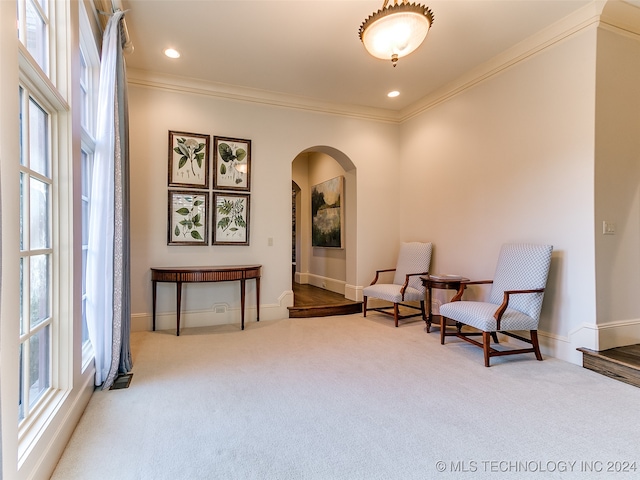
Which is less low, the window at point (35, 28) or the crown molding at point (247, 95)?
the crown molding at point (247, 95)

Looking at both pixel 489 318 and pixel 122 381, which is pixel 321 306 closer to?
pixel 489 318

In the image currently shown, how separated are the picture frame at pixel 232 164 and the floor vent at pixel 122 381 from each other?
2.39 meters

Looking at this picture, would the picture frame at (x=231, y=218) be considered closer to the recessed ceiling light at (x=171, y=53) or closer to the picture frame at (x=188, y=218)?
the picture frame at (x=188, y=218)

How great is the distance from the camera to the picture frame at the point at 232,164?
14.2 ft

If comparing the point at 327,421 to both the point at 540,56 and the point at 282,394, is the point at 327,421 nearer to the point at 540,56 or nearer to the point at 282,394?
the point at 282,394

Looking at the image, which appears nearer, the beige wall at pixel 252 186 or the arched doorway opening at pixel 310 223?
the beige wall at pixel 252 186

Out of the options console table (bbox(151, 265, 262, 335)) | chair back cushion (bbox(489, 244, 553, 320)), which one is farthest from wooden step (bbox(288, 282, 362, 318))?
chair back cushion (bbox(489, 244, 553, 320))

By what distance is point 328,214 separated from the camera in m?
6.12

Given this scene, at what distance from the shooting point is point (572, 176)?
3053 millimetres

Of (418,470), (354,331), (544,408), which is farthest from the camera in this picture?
(354,331)

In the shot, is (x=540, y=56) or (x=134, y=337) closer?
(x=540, y=56)

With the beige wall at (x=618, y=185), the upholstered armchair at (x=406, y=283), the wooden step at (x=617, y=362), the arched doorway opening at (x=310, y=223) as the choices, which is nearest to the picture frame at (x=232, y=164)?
the arched doorway opening at (x=310, y=223)

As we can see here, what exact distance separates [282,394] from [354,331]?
1.73 metres

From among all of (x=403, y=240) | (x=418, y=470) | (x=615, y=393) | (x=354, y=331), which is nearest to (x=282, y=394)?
(x=418, y=470)
